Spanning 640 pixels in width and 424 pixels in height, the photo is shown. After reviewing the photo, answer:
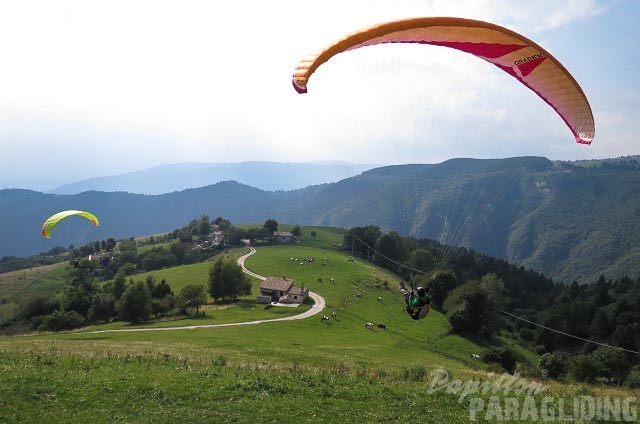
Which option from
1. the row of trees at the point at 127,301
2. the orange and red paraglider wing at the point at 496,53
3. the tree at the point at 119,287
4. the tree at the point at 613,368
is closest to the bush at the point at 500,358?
the tree at the point at 613,368

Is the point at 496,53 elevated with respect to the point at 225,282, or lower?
elevated

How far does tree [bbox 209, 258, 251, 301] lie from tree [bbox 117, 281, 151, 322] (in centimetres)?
1231

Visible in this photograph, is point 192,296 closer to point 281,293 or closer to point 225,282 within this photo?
point 225,282

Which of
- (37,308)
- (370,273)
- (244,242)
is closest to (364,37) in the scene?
(370,273)

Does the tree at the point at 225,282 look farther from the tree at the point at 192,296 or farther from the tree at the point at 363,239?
the tree at the point at 363,239

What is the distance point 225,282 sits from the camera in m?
69.6

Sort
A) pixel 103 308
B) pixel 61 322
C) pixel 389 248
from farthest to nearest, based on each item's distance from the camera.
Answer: pixel 389 248
pixel 103 308
pixel 61 322

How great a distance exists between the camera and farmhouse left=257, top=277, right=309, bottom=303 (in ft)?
219

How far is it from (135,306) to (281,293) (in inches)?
831

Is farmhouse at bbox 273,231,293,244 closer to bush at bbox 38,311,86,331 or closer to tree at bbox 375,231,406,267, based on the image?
tree at bbox 375,231,406,267

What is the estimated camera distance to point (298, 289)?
69.6 m

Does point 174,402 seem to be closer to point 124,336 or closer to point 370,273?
point 124,336

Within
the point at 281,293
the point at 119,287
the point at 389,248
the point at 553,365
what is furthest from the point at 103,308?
the point at 389,248

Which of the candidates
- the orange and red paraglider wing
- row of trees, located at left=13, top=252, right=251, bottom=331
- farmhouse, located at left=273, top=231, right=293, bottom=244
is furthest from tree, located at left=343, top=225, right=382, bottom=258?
the orange and red paraglider wing
